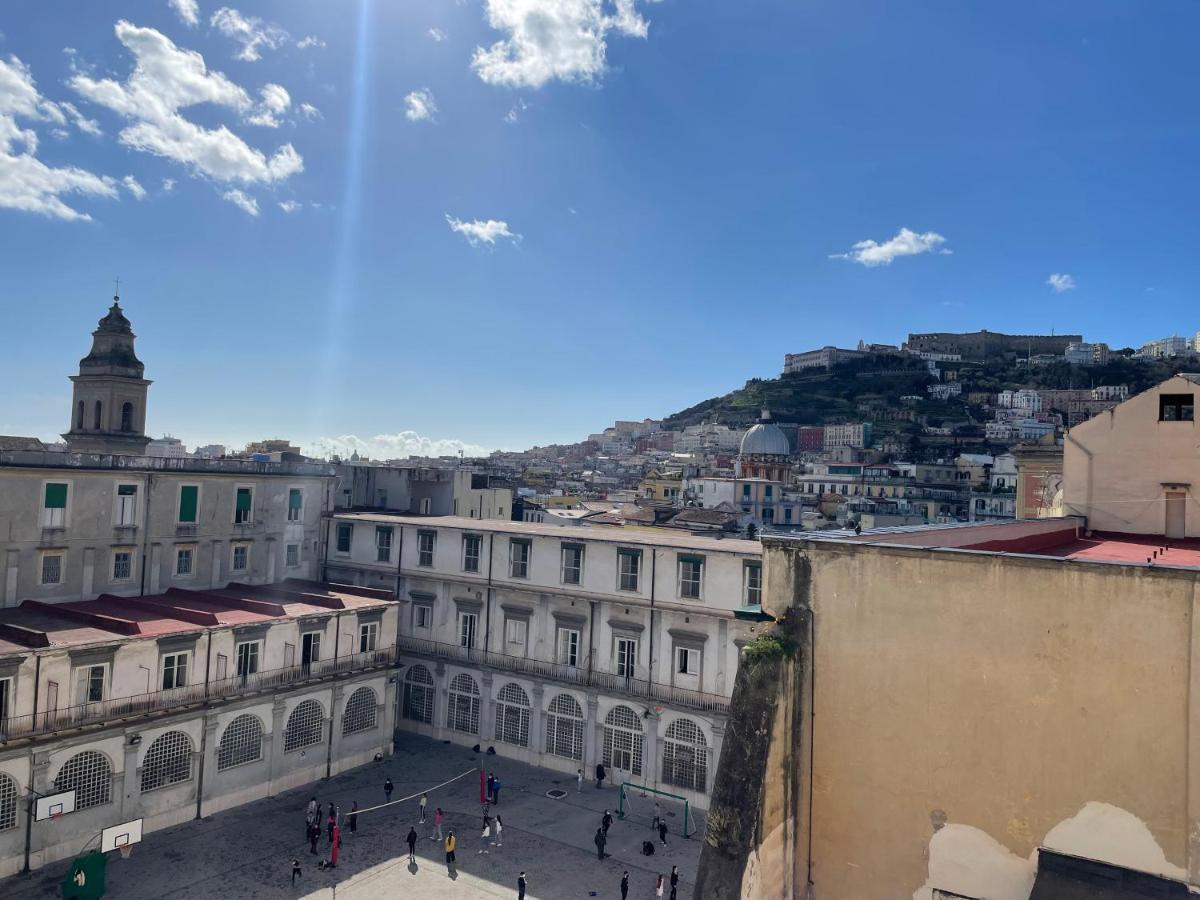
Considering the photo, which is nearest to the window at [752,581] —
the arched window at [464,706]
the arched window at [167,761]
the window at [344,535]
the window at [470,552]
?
the window at [470,552]

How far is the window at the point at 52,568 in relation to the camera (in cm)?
2788

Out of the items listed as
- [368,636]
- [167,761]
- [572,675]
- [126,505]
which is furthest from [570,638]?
[126,505]

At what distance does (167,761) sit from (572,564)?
14895 mm

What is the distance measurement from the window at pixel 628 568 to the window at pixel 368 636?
9584 mm

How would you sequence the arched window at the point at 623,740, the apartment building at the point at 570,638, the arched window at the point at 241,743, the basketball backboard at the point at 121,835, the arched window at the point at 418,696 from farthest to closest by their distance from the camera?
the arched window at the point at 418,696
the arched window at the point at 623,740
the apartment building at the point at 570,638
the arched window at the point at 241,743
the basketball backboard at the point at 121,835

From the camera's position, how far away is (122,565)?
99.0ft

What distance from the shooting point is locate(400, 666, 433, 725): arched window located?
35.2 m

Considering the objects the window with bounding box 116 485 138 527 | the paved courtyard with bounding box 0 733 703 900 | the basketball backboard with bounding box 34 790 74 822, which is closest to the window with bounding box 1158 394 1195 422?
the paved courtyard with bounding box 0 733 703 900

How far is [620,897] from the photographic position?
73.0 ft

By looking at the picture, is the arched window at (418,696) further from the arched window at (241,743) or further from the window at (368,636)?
the arched window at (241,743)

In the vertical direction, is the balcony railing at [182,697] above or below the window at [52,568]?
below

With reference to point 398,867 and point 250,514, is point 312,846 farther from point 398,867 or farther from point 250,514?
point 250,514

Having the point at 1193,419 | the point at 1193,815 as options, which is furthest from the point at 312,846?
the point at 1193,419

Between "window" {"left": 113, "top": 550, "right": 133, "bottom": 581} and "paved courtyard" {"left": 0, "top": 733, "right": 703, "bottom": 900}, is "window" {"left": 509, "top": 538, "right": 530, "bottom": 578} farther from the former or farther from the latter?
"window" {"left": 113, "top": 550, "right": 133, "bottom": 581}
